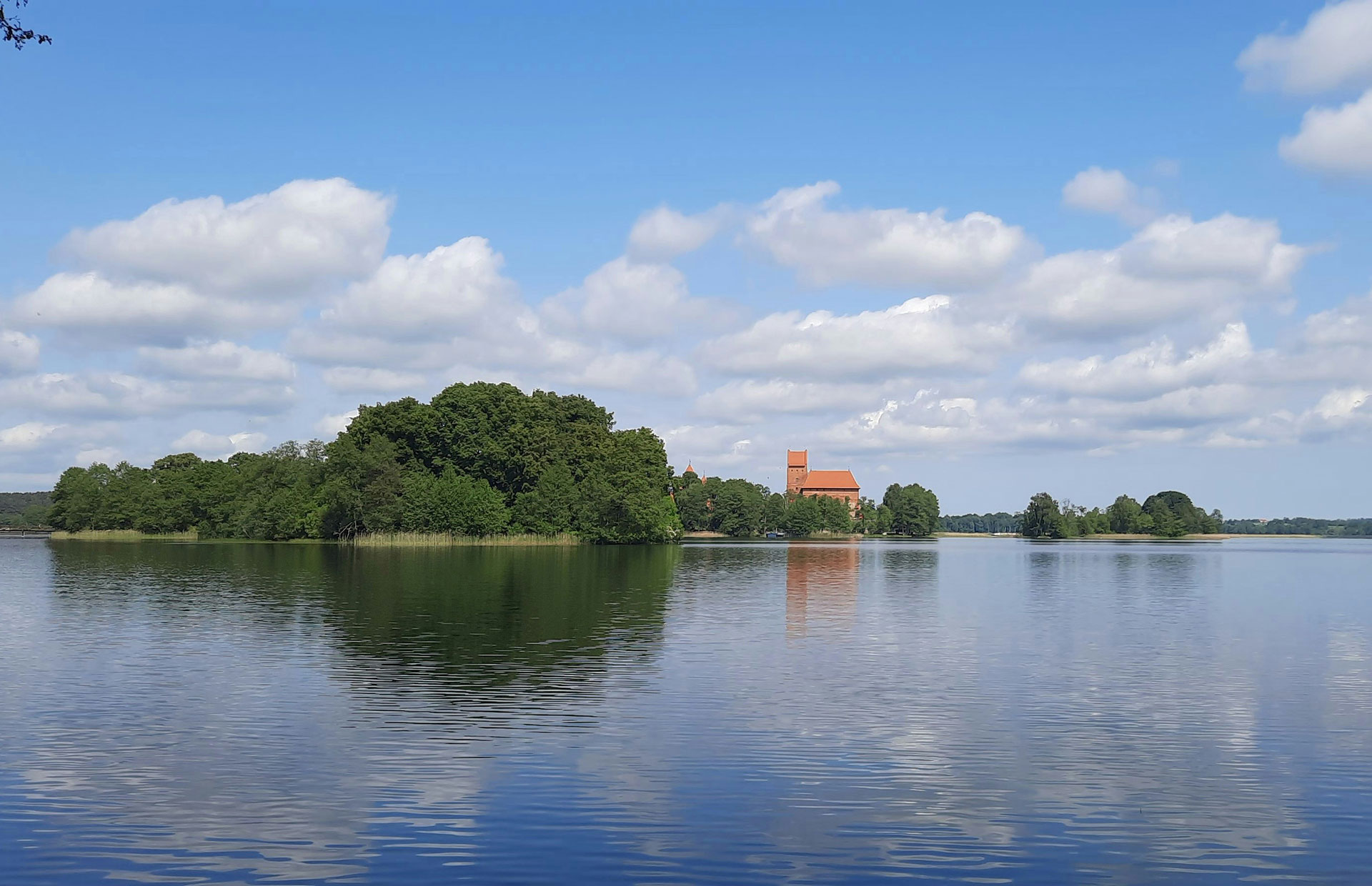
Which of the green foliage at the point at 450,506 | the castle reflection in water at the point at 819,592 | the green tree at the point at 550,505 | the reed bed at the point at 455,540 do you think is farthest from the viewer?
the green tree at the point at 550,505

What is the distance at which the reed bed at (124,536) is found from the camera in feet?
539

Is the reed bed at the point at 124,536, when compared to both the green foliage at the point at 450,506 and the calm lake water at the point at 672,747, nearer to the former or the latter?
the green foliage at the point at 450,506

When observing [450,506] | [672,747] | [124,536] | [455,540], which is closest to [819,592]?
[672,747]

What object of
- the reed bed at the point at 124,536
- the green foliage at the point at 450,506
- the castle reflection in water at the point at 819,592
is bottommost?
the castle reflection in water at the point at 819,592

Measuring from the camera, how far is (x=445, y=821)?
15.8 meters

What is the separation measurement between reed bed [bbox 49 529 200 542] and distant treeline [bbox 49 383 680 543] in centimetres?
971

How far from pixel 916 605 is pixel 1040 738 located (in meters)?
34.3

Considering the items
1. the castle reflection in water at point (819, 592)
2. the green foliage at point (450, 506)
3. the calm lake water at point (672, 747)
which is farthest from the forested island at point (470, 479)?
the calm lake water at point (672, 747)

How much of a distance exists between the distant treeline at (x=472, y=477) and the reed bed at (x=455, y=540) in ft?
3.55

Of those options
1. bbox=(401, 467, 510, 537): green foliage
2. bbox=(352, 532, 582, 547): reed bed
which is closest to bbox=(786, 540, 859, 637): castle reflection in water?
bbox=(352, 532, 582, 547): reed bed

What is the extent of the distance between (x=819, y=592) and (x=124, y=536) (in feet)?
480

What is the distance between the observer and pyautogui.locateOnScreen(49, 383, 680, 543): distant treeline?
132 metres

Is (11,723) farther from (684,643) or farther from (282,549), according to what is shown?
(282,549)

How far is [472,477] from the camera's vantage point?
14162cm
